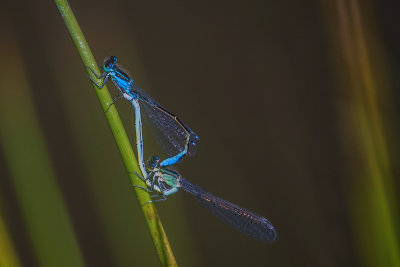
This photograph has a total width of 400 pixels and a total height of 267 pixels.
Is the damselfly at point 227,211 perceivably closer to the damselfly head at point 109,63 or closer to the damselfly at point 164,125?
the damselfly at point 164,125

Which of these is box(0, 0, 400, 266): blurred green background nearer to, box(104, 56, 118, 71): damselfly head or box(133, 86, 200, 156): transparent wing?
box(133, 86, 200, 156): transparent wing

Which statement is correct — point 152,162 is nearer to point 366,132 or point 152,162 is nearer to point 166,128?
point 166,128

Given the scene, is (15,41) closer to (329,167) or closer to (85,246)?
(85,246)

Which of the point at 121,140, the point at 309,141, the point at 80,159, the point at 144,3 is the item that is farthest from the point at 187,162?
the point at 121,140

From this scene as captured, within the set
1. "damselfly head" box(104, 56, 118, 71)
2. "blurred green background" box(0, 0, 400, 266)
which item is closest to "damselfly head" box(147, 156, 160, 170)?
"blurred green background" box(0, 0, 400, 266)

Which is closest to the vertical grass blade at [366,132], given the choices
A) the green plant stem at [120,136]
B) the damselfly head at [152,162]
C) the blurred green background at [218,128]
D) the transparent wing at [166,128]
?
the blurred green background at [218,128]
